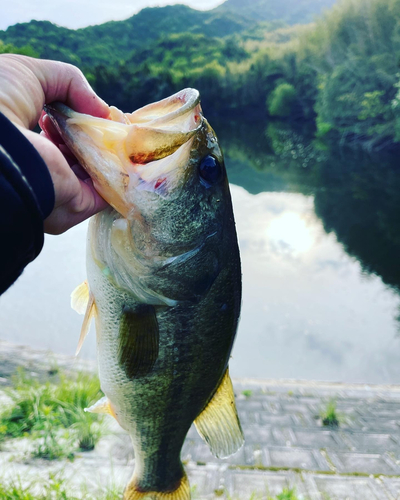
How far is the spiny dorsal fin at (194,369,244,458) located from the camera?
5.85 feet

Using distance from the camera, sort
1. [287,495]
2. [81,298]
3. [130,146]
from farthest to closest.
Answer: [287,495] → [81,298] → [130,146]

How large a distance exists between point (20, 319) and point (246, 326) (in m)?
4.18

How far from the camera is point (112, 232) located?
143cm

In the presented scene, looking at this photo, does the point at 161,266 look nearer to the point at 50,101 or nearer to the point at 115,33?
the point at 50,101

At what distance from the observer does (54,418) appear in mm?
3678

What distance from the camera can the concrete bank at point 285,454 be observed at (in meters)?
3.25

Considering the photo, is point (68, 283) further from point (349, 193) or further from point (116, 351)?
point (349, 193)

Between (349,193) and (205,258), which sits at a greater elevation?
(205,258)

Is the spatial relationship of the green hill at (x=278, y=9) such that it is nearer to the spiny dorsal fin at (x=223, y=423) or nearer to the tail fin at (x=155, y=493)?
the spiny dorsal fin at (x=223, y=423)

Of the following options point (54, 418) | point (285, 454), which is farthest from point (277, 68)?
point (54, 418)

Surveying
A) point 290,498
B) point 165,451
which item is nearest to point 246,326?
point 290,498

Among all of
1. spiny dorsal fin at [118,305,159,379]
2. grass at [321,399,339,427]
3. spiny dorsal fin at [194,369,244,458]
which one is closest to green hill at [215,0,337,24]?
grass at [321,399,339,427]

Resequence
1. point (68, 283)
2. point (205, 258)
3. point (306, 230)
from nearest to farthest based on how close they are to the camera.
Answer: point (205, 258), point (68, 283), point (306, 230)

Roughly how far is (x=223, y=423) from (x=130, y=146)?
1.23 metres
